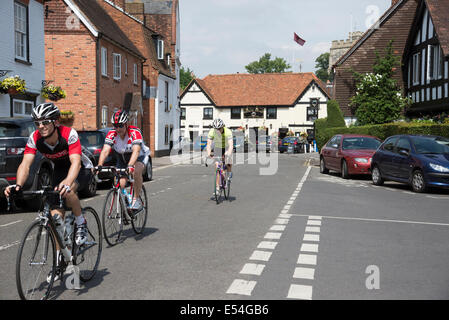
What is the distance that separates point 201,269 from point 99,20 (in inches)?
1109

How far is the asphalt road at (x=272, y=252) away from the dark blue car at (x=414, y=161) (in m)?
1.94

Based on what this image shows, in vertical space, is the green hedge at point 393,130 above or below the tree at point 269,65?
below

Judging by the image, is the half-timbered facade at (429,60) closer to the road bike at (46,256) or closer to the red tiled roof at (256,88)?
the road bike at (46,256)

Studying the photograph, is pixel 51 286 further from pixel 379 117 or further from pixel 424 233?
pixel 379 117

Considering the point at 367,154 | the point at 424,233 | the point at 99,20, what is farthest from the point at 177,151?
the point at 424,233

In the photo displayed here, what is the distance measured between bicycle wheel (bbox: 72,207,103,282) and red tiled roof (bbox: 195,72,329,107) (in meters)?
65.2

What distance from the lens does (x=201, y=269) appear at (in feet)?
18.9

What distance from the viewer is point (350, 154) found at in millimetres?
19109

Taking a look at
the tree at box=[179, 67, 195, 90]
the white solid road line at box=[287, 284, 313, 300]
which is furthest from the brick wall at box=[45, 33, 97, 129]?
the tree at box=[179, 67, 195, 90]

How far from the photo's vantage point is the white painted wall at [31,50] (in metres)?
17.2

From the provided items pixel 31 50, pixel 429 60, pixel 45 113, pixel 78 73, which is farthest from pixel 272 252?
pixel 429 60

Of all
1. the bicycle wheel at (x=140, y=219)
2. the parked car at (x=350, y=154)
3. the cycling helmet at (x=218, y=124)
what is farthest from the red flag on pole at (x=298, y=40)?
the bicycle wheel at (x=140, y=219)

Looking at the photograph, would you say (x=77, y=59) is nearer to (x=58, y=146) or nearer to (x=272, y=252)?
(x=272, y=252)
